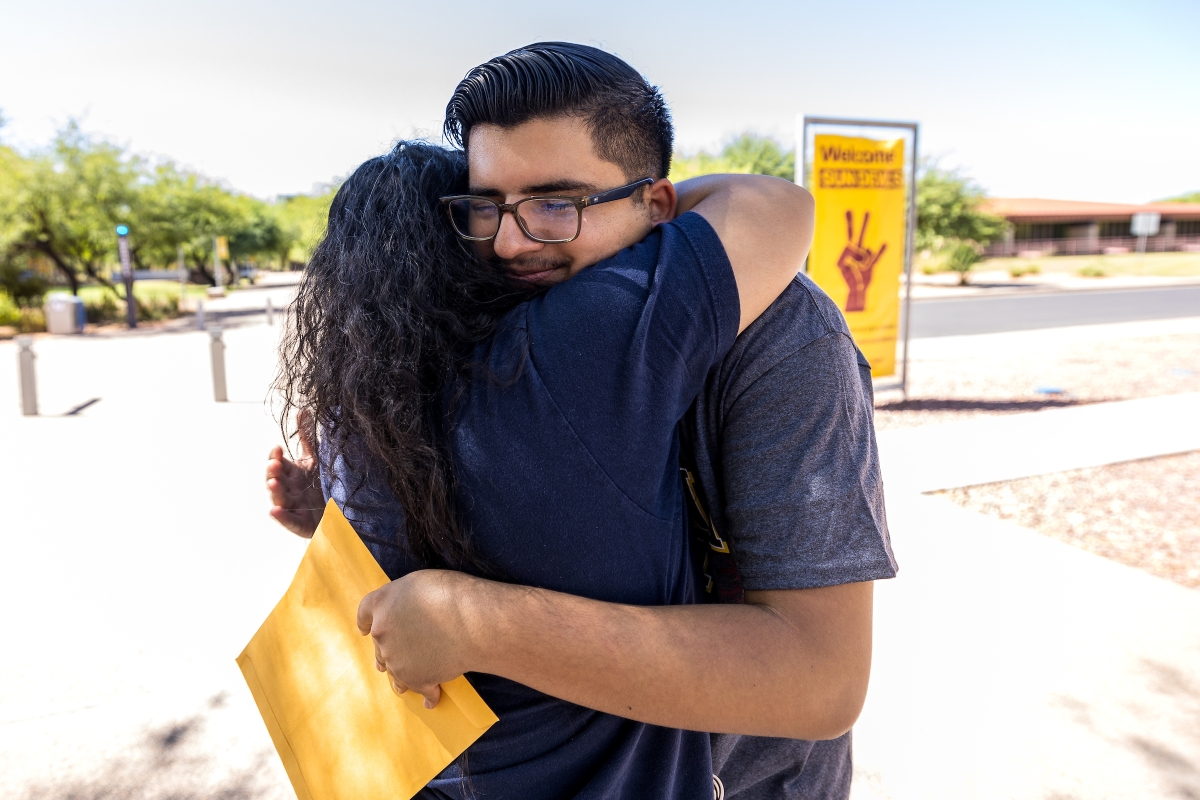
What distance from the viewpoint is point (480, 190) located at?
126 centimetres

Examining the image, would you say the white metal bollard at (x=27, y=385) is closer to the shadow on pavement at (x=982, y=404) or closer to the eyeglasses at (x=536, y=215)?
the shadow on pavement at (x=982, y=404)

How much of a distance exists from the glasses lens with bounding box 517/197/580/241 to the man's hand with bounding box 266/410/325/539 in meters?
0.71

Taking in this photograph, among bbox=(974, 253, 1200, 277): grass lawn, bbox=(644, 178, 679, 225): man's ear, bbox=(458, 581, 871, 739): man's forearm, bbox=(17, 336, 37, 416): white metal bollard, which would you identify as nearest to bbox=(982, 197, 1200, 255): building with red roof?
bbox=(974, 253, 1200, 277): grass lawn

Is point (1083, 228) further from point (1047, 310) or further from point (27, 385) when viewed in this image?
point (27, 385)

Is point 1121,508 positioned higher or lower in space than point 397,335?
lower

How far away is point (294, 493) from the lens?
167 centimetres

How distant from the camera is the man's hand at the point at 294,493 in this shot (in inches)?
65.2

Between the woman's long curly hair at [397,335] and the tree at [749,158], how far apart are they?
1271 inches

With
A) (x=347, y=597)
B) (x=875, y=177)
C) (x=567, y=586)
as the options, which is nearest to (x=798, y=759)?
(x=567, y=586)

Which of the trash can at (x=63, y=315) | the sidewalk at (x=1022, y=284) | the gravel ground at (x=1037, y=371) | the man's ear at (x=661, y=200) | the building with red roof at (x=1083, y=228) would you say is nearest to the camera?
the man's ear at (x=661, y=200)

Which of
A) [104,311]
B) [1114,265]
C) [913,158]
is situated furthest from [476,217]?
[1114,265]

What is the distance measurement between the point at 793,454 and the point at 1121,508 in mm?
5521


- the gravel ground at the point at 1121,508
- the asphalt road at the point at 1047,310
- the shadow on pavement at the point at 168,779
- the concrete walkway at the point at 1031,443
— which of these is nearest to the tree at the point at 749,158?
the asphalt road at the point at 1047,310

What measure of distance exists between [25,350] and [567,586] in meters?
11.0
